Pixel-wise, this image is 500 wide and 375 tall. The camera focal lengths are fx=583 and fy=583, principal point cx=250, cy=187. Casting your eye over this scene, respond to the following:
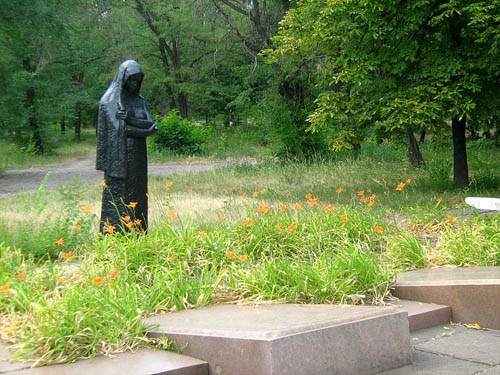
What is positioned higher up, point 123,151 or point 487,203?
point 123,151

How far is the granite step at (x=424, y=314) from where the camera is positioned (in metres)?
4.42

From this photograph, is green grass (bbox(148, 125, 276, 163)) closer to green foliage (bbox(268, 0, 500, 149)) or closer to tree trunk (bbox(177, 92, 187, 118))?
tree trunk (bbox(177, 92, 187, 118))

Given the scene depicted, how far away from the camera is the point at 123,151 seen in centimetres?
677

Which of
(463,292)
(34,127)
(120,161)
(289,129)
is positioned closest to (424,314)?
(463,292)

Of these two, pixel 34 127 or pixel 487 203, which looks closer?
pixel 487 203

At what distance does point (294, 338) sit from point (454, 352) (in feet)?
4.38

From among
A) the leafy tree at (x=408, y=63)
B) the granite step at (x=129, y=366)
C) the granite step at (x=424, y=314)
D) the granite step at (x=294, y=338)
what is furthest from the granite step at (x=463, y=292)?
the leafy tree at (x=408, y=63)

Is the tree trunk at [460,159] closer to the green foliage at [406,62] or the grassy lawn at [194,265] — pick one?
the green foliage at [406,62]

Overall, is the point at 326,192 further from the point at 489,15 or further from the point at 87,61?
the point at 87,61

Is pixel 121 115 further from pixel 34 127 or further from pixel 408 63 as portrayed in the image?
pixel 34 127

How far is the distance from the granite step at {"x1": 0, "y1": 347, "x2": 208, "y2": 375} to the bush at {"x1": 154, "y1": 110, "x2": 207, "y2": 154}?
88.3ft

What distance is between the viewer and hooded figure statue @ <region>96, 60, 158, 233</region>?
6.75 m

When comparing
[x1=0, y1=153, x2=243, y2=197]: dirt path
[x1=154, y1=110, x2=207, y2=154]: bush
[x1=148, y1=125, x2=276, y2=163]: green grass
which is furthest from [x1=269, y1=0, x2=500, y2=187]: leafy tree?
[x1=154, y1=110, x2=207, y2=154]: bush

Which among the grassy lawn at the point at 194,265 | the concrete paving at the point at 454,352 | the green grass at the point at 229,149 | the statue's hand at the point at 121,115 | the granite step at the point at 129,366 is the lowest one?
the concrete paving at the point at 454,352
